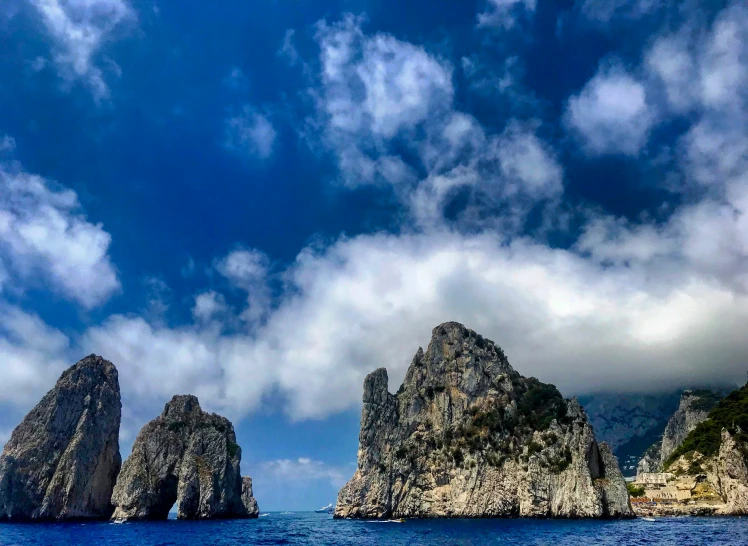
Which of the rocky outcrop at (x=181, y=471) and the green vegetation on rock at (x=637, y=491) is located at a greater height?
the rocky outcrop at (x=181, y=471)

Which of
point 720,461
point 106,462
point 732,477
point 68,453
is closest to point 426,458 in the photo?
point 720,461

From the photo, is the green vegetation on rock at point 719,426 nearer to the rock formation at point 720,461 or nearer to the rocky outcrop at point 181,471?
the rock formation at point 720,461

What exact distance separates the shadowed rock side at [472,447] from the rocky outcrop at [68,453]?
225 feet

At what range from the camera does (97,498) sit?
143 metres

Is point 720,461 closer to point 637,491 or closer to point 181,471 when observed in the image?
point 637,491

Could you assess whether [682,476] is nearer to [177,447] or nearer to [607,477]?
[607,477]

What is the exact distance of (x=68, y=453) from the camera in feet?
458

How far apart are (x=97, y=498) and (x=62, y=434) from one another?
19916 millimetres

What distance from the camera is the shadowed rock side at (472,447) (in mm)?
112125

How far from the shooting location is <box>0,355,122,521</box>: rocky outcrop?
435ft

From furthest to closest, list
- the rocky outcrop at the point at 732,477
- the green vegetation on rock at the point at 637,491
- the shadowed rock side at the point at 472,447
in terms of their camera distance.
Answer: the green vegetation on rock at the point at 637,491 < the shadowed rock side at the point at 472,447 < the rocky outcrop at the point at 732,477

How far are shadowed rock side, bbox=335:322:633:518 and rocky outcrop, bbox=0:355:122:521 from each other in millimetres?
68449

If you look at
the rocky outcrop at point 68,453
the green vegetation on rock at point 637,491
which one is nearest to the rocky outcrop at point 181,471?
the rocky outcrop at point 68,453

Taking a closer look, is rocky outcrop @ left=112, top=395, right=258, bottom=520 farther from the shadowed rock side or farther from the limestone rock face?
the shadowed rock side
